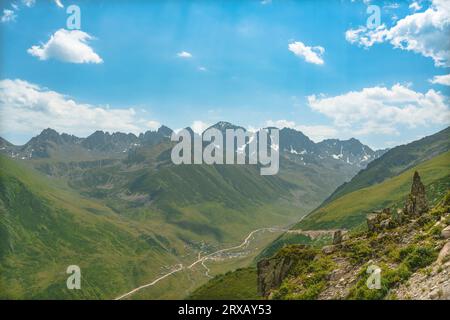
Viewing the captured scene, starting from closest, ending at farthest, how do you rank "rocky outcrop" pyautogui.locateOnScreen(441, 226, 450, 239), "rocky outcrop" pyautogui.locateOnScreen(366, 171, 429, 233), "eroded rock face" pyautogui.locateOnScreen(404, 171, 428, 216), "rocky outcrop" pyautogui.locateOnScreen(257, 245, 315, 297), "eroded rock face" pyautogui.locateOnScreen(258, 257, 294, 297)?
"rocky outcrop" pyautogui.locateOnScreen(441, 226, 450, 239) → "rocky outcrop" pyautogui.locateOnScreen(366, 171, 429, 233) → "eroded rock face" pyautogui.locateOnScreen(404, 171, 428, 216) → "rocky outcrop" pyautogui.locateOnScreen(257, 245, 315, 297) → "eroded rock face" pyautogui.locateOnScreen(258, 257, 294, 297)

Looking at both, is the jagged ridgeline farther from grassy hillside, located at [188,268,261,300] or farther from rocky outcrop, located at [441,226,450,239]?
grassy hillside, located at [188,268,261,300]

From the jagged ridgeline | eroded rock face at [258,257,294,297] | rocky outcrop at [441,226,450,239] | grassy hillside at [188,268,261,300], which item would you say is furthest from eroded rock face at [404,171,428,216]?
grassy hillside at [188,268,261,300]

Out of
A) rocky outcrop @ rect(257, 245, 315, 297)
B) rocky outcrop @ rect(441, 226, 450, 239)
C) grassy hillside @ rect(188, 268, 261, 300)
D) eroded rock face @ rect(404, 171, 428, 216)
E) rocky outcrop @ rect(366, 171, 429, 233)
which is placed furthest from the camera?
grassy hillside @ rect(188, 268, 261, 300)

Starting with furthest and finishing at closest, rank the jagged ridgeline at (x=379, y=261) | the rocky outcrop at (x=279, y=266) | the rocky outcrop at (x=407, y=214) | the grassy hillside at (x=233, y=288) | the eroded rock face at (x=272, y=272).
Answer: the grassy hillside at (x=233, y=288) < the eroded rock face at (x=272, y=272) < the rocky outcrop at (x=279, y=266) < the rocky outcrop at (x=407, y=214) < the jagged ridgeline at (x=379, y=261)

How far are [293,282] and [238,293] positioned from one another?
92731mm

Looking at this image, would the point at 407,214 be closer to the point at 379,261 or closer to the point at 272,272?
the point at 379,261

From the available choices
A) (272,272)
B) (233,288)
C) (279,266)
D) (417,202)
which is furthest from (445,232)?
(233,288)

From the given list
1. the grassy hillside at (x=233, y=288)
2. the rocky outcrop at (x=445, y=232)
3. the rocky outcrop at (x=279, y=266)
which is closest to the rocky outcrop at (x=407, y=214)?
the rocky outcrop at (x=279, y=266)

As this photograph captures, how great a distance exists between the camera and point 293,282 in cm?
3953

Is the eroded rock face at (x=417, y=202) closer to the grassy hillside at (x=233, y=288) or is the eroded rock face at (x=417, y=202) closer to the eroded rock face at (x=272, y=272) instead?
the eroded rock face at (x=272, y=272)

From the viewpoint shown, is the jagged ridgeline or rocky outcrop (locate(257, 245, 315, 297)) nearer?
the jagged ridgeline

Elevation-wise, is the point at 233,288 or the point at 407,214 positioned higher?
the point at 407,214
